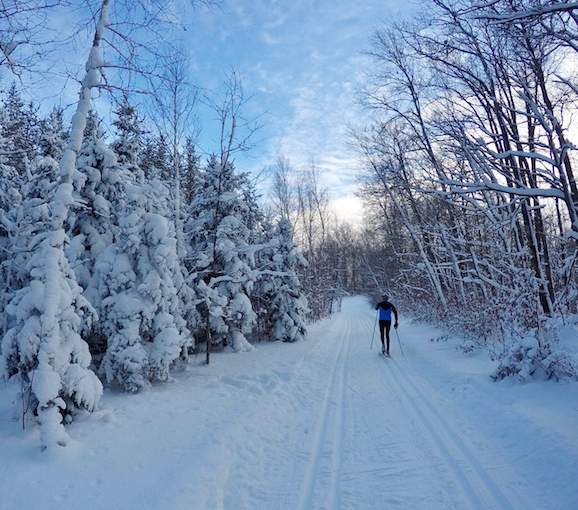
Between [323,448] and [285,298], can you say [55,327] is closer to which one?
[323,448]

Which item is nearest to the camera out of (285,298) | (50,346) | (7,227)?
(50,346)

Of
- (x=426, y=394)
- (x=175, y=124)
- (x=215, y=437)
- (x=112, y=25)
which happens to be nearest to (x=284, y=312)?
(x=175, y=124)

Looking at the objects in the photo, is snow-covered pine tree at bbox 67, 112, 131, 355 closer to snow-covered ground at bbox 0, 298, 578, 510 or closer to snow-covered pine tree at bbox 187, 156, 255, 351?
snow-covered ground at bbox 0, 298, 578, 510

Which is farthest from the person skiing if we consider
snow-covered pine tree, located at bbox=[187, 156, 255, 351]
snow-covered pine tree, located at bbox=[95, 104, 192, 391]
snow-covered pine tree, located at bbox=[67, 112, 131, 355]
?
snow-covered pine tree, located at bbox=[67, 112, 131, 355]

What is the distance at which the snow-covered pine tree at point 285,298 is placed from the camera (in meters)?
17.5

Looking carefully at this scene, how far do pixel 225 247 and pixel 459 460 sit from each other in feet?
34.9

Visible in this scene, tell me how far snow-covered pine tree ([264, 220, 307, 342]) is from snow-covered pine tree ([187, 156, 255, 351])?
240cm

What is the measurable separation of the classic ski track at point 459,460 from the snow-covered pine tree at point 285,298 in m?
10.4

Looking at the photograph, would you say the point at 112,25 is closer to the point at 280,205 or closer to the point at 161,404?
the point at 161,404

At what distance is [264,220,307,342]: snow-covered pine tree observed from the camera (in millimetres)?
17547

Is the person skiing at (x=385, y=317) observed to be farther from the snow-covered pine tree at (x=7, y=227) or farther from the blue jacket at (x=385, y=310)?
the snow-covered pine tree at (x=7, y=227)

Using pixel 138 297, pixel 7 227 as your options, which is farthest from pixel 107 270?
pixel 7 227

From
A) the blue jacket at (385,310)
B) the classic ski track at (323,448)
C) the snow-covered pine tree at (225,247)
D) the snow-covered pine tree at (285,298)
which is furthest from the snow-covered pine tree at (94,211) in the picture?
the blue jacket at (385,310)

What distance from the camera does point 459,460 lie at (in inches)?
183
